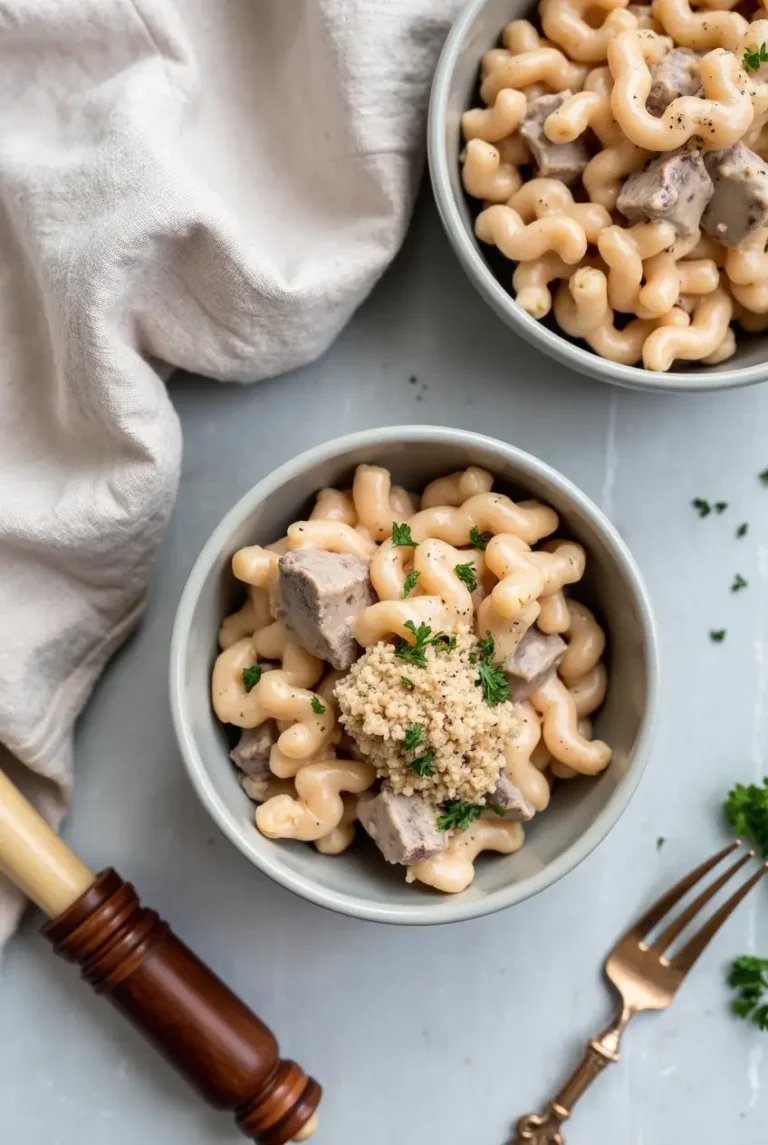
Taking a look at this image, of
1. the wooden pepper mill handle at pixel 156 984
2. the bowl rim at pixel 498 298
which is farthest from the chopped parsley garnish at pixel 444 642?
the wooden pepper mill handle at pixel 156 984

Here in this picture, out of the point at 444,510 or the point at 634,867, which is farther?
the point at 634,867

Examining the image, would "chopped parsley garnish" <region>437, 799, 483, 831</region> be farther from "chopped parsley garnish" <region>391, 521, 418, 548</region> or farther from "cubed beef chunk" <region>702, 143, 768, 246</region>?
"cubed beef chunk" <region>702, 143, 768, 246</region>

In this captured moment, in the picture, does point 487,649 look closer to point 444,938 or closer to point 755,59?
point 444,938

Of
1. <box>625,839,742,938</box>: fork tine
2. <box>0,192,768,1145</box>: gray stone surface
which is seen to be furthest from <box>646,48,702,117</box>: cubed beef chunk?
<box>625,839,742,938</box>: fork tine

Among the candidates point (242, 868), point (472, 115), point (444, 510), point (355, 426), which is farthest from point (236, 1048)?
point (472, 115)

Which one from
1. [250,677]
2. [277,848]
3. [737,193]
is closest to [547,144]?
[737,193]

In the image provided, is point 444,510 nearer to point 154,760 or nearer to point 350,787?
point 350,787

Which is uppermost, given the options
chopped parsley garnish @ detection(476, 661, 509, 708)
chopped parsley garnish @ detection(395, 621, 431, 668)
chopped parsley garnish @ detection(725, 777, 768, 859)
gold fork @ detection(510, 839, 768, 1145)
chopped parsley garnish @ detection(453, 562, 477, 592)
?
chopped parsley garnish @ detection(395, 621, 431, 668)
